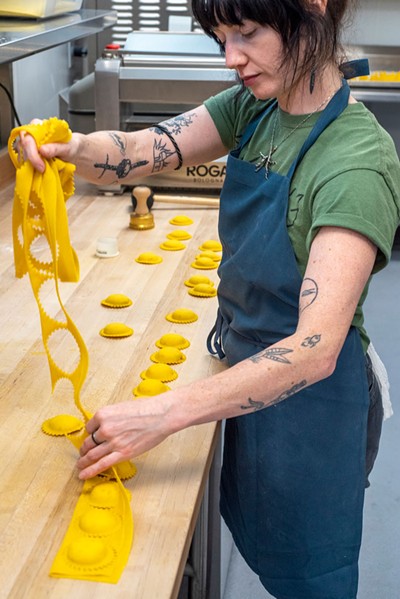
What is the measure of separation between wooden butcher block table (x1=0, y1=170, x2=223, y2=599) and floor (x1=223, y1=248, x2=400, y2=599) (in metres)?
0.85

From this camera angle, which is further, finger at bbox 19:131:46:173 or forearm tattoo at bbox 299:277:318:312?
finger at bbox 19:131:46:173

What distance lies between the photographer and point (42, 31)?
1871 mm

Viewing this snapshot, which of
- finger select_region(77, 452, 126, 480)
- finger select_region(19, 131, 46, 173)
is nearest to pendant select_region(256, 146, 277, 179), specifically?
finger select_region(19, 131, 46, 173)

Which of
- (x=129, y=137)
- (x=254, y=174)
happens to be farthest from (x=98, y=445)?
(x=129, y=137)

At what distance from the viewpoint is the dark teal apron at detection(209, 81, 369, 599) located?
133cm

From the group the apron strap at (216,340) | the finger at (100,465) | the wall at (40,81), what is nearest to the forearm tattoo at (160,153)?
the apron strap at (216,340)

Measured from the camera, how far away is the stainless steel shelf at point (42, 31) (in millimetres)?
1643

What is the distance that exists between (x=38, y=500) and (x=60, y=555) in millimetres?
121

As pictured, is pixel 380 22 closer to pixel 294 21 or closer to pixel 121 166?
pixel 121 166

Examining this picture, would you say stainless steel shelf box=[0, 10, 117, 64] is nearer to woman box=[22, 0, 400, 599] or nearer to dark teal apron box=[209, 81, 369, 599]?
woman box=[22, 0, 400, 599]

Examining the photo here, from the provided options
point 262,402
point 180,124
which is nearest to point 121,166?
point 180,124

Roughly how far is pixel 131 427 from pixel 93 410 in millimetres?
243

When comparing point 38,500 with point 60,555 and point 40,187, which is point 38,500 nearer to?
point 60,555

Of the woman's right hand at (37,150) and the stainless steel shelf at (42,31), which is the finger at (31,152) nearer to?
the woman's right hand at (37,150)
